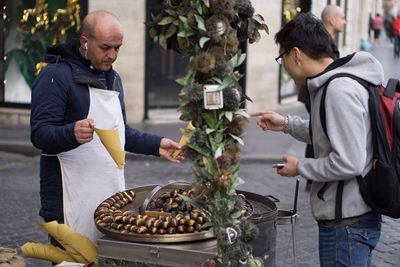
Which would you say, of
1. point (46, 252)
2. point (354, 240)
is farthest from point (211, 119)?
point (46, 252)

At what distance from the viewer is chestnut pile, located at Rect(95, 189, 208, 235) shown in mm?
3201

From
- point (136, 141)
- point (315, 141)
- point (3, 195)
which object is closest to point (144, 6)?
point (3, 195)

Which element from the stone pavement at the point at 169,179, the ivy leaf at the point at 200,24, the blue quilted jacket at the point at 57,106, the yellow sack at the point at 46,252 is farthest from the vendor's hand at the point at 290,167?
the stone pavement at the point at 169,179

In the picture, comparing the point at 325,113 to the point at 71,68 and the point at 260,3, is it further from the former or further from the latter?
the point at 260,3

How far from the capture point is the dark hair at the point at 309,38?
128 inches

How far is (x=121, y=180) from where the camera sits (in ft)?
12.7

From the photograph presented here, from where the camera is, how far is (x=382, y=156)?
3.16 metres

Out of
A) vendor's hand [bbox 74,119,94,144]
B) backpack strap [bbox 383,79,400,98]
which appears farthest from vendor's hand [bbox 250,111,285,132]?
vendor's hand [bbox 74,119,94,144]

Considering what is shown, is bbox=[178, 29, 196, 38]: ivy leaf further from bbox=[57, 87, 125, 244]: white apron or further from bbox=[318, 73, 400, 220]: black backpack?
bbox=[57, 87, 125, 244]: white apron

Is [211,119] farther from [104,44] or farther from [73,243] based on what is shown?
[73,243]

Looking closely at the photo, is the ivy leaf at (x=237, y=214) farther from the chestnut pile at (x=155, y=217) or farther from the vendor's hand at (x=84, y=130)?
the vendor's hand at (x=84, y=130)

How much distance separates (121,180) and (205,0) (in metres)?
1.51

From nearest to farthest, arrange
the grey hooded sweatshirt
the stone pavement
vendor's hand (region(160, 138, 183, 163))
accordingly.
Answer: the grey hooded sweatshirt, vendor's hand (region(160, 138, 183, 163)), the stone pavement

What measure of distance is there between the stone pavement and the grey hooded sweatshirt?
1.91 meters
